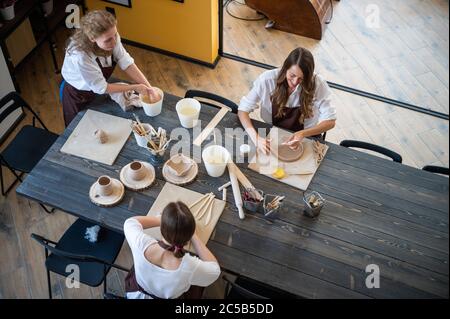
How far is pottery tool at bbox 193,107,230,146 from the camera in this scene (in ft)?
9.04

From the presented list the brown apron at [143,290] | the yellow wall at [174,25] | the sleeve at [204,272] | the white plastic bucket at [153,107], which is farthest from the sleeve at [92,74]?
the yellow wall at [174,25]

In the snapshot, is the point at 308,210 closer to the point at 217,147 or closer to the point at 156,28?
the point at 217,147

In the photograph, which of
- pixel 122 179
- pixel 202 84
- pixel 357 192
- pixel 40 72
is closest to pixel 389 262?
pixel 357 192

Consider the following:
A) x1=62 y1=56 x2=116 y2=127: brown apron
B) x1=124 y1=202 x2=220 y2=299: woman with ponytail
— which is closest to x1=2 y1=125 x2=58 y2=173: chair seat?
x1=62 y1=56 x2=116 y2=127: brown apron

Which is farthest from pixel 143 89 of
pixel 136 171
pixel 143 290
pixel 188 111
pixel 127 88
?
pixel 143 290

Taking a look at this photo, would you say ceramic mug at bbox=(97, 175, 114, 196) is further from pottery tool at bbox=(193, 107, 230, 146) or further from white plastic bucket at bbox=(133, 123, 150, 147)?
pottery tool at bbox=(193, 107, 230, 146)

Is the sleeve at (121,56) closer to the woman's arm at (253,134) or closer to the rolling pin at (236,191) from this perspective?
the woman's arm at (253,134)

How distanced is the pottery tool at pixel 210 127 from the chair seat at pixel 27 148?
1195mm

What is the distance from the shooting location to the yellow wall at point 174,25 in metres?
4.09

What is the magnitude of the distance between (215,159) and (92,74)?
0.94 meters

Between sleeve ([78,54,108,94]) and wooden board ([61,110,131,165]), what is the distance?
0.54 feet

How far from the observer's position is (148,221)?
2.29 meters

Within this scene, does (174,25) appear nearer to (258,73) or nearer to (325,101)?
(258,73)
